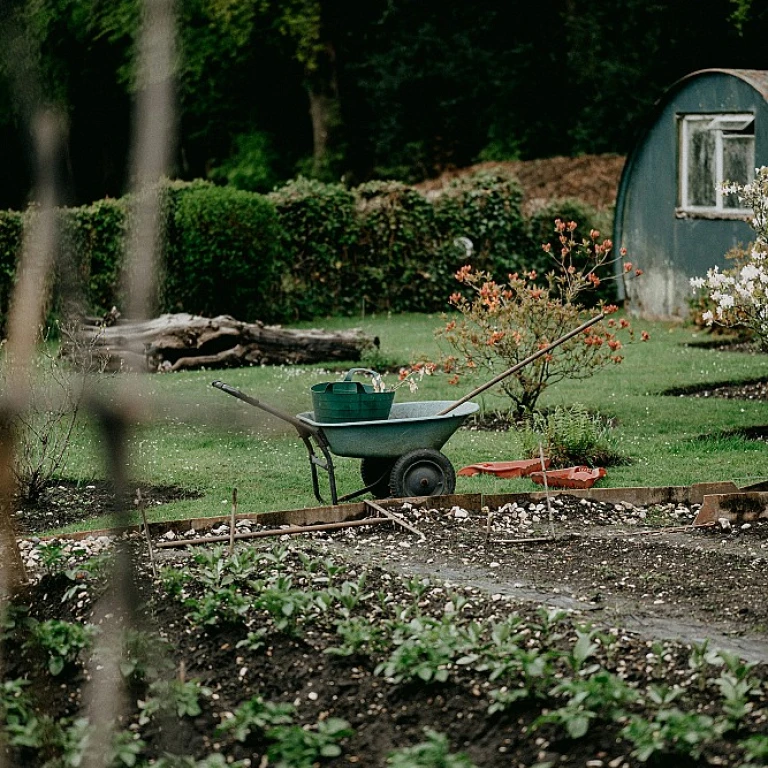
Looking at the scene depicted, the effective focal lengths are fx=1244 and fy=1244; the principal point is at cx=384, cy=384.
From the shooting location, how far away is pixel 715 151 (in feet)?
53.1

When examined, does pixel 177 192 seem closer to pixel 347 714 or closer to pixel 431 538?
pixel 431 538

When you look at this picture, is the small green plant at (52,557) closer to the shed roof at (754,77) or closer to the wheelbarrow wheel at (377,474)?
the wheelbarrow wheel at (377,474)

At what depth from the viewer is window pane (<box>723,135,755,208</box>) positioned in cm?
1572

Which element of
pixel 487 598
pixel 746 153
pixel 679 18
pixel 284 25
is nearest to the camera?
pixel 487 598

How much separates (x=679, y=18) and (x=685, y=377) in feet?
56.8

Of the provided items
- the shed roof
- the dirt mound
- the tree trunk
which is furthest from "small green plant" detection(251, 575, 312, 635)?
the tree trunk

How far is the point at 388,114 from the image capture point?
96.5 feet

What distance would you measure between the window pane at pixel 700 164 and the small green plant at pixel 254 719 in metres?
13.7

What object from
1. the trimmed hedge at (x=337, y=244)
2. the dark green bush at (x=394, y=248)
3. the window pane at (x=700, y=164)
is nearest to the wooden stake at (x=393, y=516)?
the trimmed hedge at (x=337, y=244)

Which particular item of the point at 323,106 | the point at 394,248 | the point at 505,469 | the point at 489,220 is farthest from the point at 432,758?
the point at 323,106

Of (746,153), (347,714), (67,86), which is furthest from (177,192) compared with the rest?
(67,86)

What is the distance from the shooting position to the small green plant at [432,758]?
320 cm

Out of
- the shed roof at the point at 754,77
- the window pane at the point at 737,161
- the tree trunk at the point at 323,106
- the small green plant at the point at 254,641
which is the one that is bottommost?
the small green plant at the point at 254,641

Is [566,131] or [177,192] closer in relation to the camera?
[177,192]
